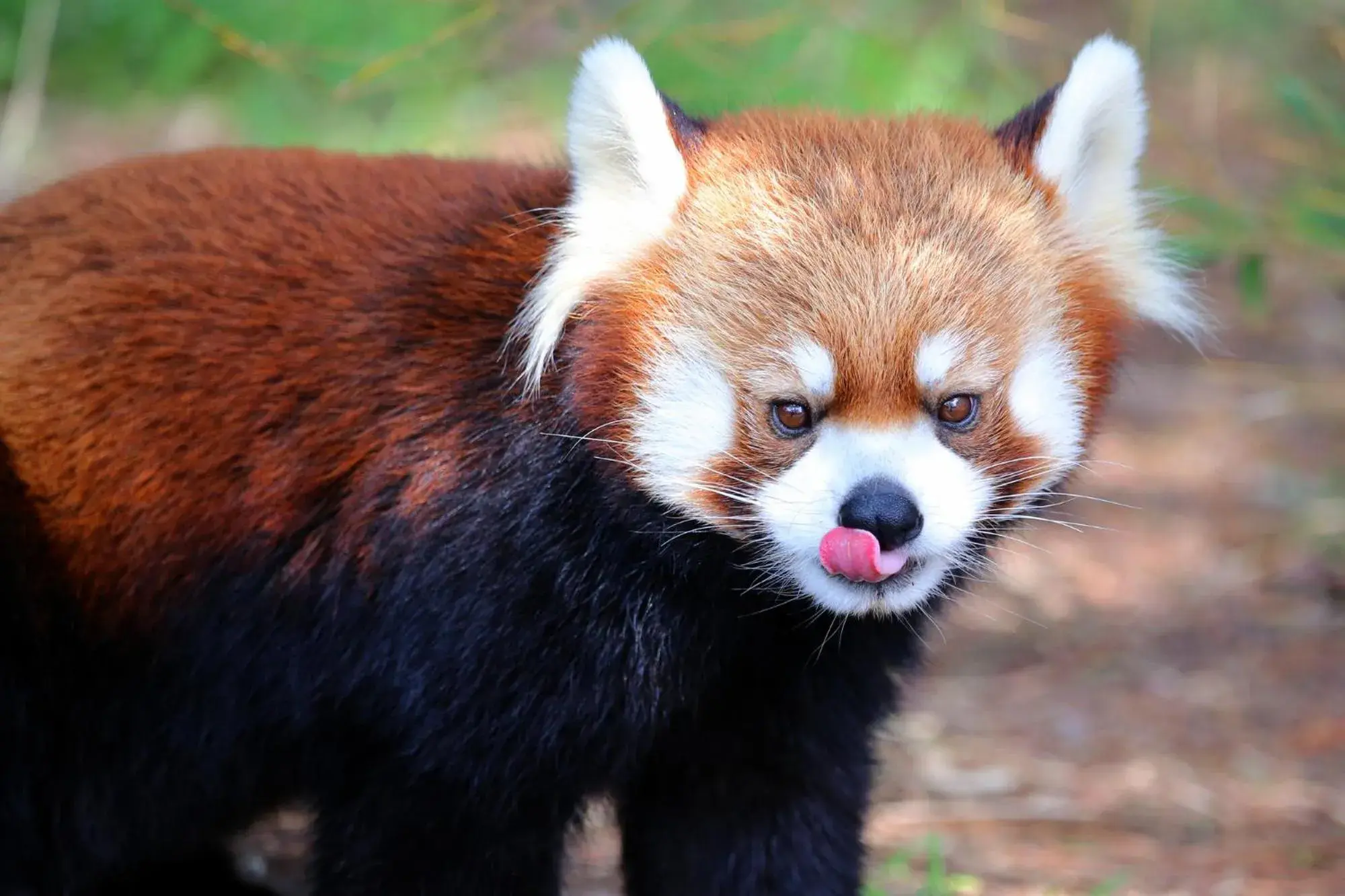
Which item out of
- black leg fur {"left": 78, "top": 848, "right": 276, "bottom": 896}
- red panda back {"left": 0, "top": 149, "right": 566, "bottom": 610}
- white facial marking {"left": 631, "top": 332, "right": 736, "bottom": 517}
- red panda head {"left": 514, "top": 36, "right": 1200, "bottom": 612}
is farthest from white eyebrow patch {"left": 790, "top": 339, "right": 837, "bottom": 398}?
black leg fur {"left": 78, "top": 848, "right": 276, "bottom": 896}

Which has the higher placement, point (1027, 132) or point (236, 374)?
point (1027, 132)

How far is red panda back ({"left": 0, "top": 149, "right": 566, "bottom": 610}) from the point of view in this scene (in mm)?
2965

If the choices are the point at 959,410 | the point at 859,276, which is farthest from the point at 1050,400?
the point at 859,276

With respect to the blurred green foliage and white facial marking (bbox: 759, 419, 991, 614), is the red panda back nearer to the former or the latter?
white facial marking (bbox: 759, 419, 991, 614)

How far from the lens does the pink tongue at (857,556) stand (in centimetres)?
254

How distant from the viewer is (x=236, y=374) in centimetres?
299

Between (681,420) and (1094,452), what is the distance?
3.43 ft

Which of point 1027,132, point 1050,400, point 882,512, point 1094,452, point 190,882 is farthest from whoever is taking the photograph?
point 190,882

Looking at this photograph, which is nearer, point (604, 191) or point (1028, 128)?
point (604, 191)

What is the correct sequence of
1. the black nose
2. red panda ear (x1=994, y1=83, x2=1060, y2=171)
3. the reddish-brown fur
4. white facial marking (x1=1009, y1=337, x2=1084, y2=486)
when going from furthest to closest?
red panda ear (x1=994, y1=83, x2=1060, y2=171), white facial marking (x1=1009, y1=337, x2=1084, y2=486), the reddish-brown fur, the black nose

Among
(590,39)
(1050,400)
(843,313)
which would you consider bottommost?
(1050,400)

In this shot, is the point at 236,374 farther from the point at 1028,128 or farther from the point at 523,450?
the point at 1028,128

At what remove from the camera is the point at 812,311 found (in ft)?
8.69

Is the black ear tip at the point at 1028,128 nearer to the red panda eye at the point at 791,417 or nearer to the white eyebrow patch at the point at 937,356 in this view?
the white eyebrow patch at the point at 937,356
